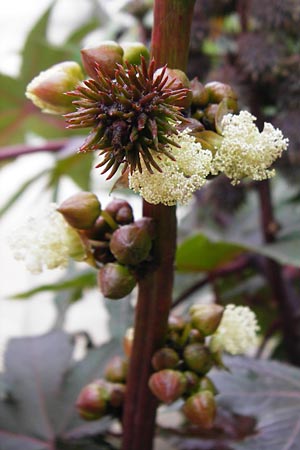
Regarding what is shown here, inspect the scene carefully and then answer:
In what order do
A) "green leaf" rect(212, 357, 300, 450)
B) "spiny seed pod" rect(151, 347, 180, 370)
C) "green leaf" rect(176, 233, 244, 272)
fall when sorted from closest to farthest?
1. "spiny seed pod" rect(151, 347, 180, 370)
2. "green leaf" rect(212, 357, 300, 450)
3. "green leaf" rect(176, 233, 244, 272)

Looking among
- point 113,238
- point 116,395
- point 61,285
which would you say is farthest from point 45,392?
point 113,238

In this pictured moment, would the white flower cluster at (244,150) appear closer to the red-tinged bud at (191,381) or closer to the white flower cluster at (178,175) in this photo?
the white flower cluster at (178,175)

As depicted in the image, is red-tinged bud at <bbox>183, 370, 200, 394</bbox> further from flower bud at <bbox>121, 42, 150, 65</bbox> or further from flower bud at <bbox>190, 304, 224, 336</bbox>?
flower bud at <bbox>121, 42, 150, 65</bbox>

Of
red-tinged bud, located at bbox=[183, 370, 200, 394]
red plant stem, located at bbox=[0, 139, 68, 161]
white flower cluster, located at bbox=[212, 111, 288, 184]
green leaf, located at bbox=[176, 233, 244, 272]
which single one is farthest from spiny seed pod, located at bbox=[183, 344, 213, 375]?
red plant stem, located at bbox=[0, 139, 68, 161]

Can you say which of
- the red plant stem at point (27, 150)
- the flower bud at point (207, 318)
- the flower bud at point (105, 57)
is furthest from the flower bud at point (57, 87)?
the red plant stem at point (27, 150)

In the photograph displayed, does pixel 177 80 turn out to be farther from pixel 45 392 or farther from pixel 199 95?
pixel 45 392
